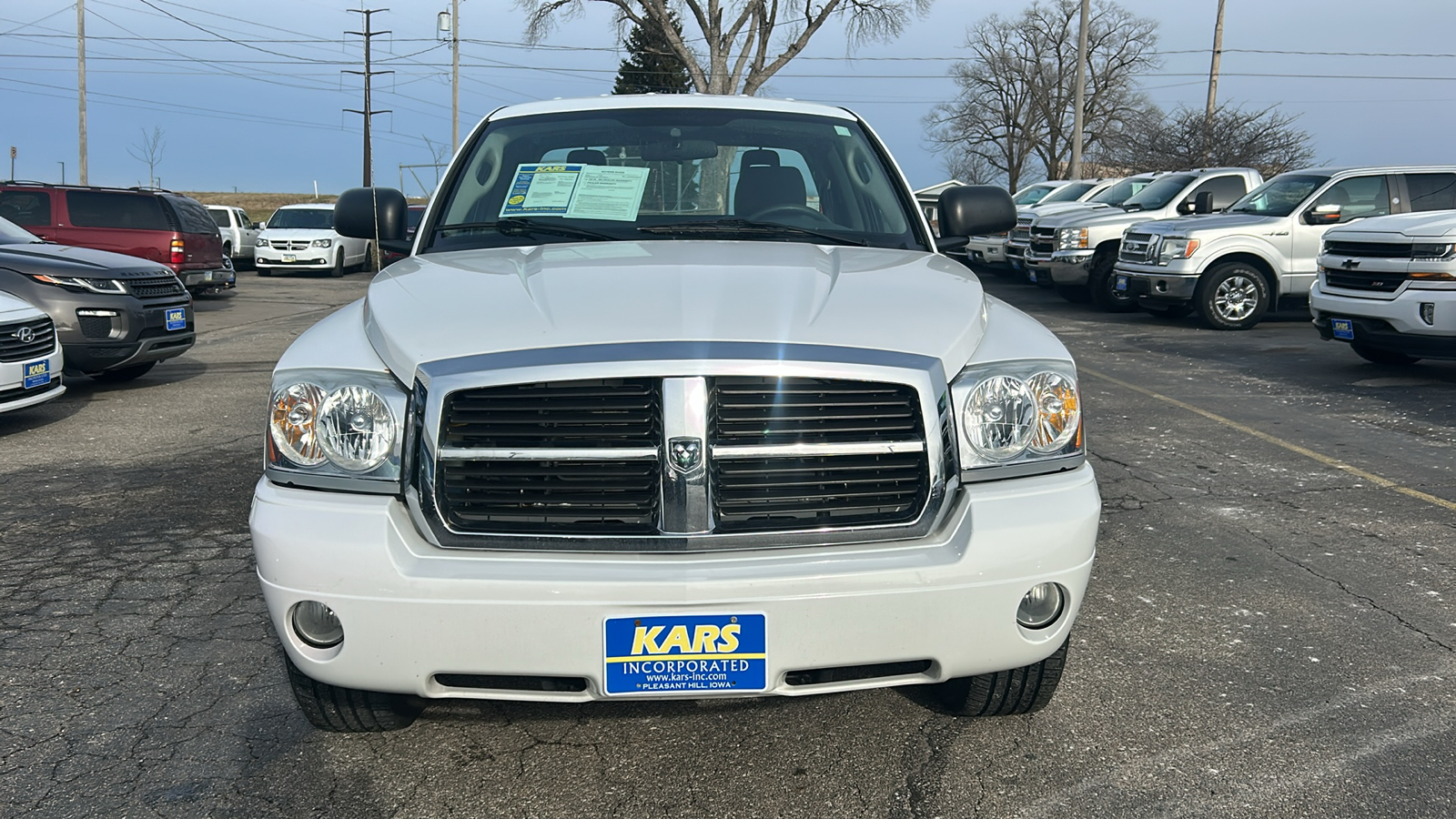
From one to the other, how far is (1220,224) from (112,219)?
571 inches

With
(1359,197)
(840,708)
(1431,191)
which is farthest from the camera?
(1359,197)

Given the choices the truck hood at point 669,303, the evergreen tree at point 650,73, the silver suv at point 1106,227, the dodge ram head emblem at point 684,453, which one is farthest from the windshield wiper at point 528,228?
the evergreen tree at point 650,73

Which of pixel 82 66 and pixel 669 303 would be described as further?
pixel 82 66

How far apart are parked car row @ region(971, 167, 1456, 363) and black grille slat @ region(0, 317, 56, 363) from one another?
9559mm

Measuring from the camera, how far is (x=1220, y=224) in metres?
13.7

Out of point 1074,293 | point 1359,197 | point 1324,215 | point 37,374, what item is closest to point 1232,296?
point 1324,215

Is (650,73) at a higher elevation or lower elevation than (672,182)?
higher

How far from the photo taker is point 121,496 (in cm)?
572

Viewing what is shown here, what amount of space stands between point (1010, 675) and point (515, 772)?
1.24 metres

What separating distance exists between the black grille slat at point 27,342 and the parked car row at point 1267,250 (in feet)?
31.4

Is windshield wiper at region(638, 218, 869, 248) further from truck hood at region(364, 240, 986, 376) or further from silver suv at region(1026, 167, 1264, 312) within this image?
silver suv at region(1026, 167, 1264, 312)

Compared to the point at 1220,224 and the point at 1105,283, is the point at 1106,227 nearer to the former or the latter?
the point at 1105,283

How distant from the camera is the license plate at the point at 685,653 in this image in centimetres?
245

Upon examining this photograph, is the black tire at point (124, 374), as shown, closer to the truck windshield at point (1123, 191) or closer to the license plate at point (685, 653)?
the license plate at point (685, 653)
